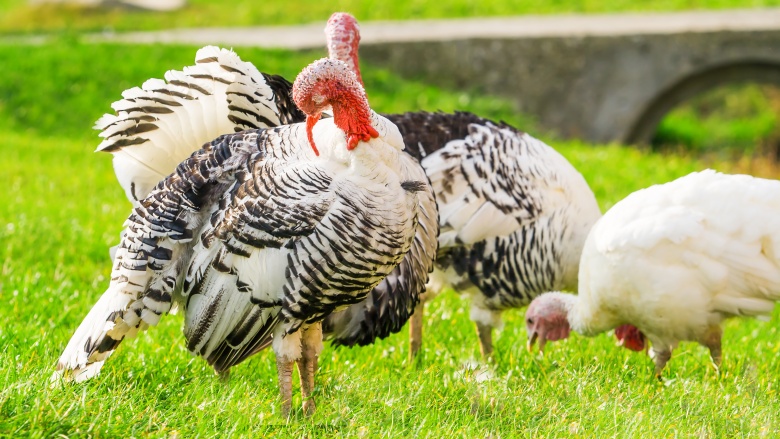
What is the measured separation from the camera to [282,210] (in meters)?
3.60

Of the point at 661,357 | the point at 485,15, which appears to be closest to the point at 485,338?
the point at 661,357

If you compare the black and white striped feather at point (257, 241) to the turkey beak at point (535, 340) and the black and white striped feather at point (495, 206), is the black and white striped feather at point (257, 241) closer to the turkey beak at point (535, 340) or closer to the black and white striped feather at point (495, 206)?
the black and white striped feather at point (495, 206)

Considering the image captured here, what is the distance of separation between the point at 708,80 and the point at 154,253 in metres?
10.8

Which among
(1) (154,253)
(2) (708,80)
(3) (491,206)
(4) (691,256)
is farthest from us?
(2) (708,80)

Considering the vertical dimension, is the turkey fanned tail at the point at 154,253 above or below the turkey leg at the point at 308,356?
above

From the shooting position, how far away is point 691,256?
4.38 m

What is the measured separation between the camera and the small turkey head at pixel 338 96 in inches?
138

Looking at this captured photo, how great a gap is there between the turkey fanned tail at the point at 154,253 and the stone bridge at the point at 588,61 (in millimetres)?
8811

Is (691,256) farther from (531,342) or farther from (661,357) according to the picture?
(531,342)

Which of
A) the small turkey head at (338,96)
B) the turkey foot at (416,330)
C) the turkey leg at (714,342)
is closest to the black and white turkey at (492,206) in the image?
the turkey foot at (416,330)

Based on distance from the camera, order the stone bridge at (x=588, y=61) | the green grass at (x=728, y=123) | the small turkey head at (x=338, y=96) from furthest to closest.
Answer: the green grass at (x=728, y=123) < the stone bridge at (x=588, y=61) < the small turkey head at (x=338, y=96)

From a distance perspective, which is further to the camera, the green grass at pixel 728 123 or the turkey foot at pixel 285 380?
the green grass at pixel 728 123

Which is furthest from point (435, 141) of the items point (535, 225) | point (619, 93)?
point (619, 93)

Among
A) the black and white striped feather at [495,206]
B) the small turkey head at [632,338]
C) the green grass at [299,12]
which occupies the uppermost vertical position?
the green grass at [299,12]
